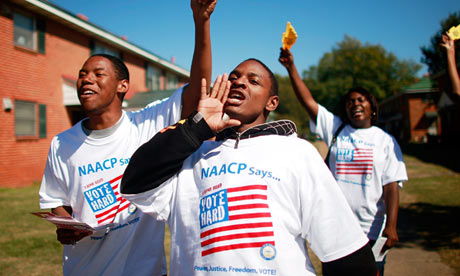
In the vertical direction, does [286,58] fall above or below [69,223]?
above

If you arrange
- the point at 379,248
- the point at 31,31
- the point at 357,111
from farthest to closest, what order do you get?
the point at 31,31 → the point at 357,111 → the point at 379,248

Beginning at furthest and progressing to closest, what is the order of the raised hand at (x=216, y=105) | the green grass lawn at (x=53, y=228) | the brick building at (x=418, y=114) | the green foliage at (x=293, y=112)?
the green foliage at (x=293, y=112) < the brick building at (x=418, y=114) < the green grass lawn at (x=53, y=228) < the raised hand at (x=216, y=105)

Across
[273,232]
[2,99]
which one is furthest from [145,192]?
[2,99]

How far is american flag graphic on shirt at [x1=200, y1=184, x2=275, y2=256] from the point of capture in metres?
1.47

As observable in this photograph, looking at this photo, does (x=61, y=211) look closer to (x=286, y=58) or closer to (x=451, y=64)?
(x=286, y=58)

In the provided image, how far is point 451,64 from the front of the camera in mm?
3080

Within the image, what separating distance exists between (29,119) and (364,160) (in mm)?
12428

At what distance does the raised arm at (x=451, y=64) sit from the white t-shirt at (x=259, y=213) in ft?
7.47

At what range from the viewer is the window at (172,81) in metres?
22.8

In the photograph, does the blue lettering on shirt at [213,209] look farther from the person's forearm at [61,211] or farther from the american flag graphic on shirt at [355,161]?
the american flag graphic on shirt at [355,161]

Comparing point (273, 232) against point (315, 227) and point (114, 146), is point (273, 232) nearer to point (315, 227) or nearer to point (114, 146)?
point (315, 227)

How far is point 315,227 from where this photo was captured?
149cm

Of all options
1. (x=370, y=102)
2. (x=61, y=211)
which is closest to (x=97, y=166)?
(x=61, y=211)

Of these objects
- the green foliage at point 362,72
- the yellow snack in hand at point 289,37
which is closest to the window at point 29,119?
the yellow snack in hand at point 289,37
